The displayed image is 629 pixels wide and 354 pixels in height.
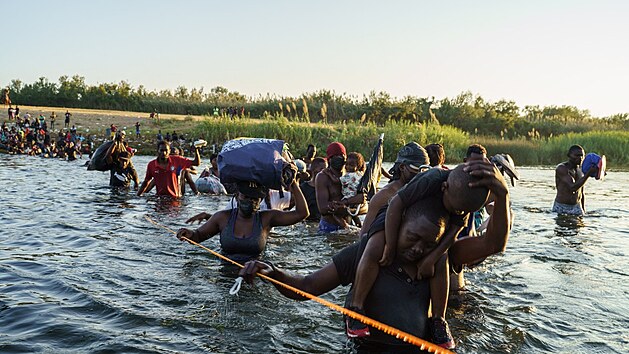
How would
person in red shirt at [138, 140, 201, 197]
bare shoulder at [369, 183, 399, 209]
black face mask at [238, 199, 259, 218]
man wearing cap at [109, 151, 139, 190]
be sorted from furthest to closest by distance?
man wearing cap at [109, 151, 139, 190], person in red shirt at [138, 140, 201, 197], black face mask at [238, 199, 259, 218], bare shoulder at [369, 183, 399, 209]

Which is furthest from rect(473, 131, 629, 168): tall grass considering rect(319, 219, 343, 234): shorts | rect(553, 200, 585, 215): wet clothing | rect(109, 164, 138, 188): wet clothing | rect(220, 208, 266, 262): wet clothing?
rect(220, 208, 266, 262): wet clothing

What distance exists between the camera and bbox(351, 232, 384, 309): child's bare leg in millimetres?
3463

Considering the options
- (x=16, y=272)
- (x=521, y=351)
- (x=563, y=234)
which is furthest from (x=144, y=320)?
(x=563, y=234)

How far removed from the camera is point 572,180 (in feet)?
36.4

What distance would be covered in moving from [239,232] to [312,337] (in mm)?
1800

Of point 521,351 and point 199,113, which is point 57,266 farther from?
point 199,113

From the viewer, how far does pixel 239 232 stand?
621 centimetres

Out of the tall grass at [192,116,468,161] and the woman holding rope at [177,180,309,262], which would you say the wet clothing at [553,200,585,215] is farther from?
the tall grass at [192,116,468,161]

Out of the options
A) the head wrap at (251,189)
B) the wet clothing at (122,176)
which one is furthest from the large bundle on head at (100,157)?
the head wrap at (251,189)

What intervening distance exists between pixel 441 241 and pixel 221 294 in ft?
10.3

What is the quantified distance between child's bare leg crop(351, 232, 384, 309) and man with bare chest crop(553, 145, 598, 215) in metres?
8.39

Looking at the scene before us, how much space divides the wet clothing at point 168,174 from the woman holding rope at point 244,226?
6.18m

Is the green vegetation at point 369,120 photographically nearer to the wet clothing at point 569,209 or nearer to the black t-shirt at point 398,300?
the wet clothing at point 569,209

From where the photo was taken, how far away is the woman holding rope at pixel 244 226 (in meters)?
6.10
